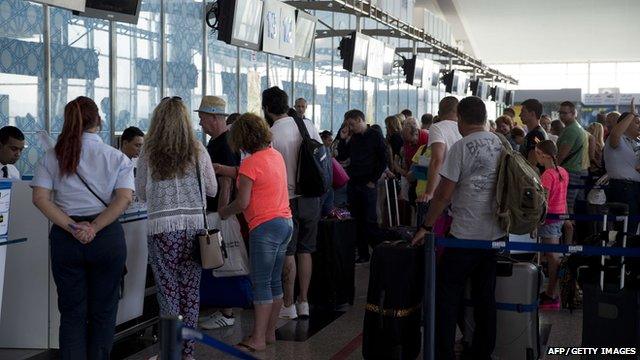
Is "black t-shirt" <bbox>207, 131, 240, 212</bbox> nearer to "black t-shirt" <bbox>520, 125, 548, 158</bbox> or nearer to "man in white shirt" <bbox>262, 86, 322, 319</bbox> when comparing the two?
"man in white shirt" <bbox>262, 86, 322, 319</bbox>

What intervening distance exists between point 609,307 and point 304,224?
2.39 meters

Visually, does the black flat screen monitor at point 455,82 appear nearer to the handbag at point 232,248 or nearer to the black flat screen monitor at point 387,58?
the black flat screen monitor at point 387,58

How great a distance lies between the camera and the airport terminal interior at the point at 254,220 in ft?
15.3

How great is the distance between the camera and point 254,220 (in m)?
5.53

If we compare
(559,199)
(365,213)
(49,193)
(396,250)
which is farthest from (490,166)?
(365,213)

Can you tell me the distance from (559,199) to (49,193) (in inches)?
175

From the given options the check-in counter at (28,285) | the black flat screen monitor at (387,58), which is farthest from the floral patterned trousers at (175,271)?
the black flat screen monitor at (387,58)

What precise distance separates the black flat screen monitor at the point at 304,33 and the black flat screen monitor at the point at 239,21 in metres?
1.53

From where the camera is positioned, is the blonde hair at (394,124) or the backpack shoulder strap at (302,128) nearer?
the backpack shoulder strap at (302,128)

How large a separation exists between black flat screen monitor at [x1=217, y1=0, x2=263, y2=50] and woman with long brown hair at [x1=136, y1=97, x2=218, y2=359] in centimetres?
337

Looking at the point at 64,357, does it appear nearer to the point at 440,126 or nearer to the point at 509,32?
the point at 440,126

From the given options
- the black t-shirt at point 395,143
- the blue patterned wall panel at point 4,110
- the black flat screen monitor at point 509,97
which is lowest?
the black t-shirt at point 395,143

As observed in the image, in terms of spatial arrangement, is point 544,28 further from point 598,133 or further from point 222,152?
point 222,152

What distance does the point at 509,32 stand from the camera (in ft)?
135
